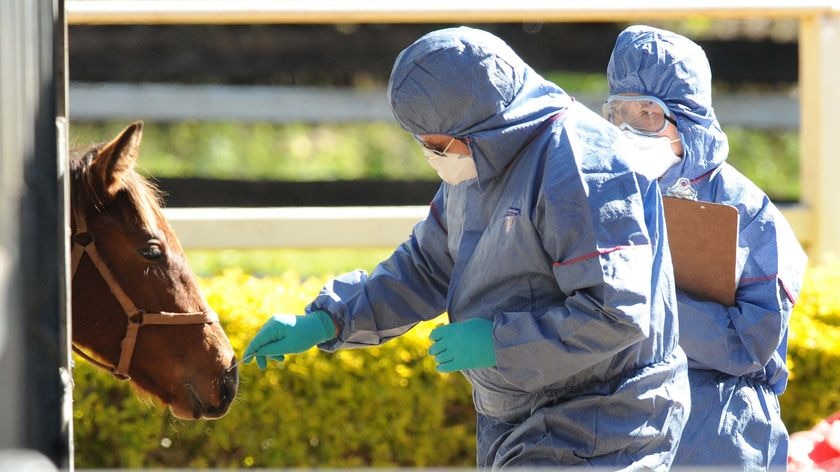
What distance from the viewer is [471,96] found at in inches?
85.2

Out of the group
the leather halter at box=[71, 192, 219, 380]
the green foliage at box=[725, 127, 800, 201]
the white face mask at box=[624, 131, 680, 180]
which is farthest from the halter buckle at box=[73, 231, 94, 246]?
the green foliage at box=[725, 127, 800, 201]

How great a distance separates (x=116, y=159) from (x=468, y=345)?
1026 millimetres

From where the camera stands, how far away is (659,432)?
2.25 metres

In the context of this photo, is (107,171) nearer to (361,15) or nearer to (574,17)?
(361,15)

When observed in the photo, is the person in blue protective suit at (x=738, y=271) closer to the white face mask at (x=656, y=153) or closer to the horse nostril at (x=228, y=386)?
the white face mask at (x=656, y=153)

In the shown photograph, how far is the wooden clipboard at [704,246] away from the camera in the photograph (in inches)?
104

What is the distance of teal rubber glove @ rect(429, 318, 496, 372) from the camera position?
2207 millimetres

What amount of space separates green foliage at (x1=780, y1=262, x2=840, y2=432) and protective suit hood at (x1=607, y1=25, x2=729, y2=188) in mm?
1711

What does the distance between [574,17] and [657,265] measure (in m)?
3.74

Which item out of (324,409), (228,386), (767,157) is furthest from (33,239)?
(767,157)

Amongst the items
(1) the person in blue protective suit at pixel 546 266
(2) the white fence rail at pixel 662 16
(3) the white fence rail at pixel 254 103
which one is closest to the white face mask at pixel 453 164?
(1) the person in blue protective suit at pixel 546 266

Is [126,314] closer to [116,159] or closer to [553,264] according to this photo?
[116,159]

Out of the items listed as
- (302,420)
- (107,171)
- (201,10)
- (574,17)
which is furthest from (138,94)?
(107,171)

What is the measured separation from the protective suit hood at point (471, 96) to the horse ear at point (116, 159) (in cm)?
76
